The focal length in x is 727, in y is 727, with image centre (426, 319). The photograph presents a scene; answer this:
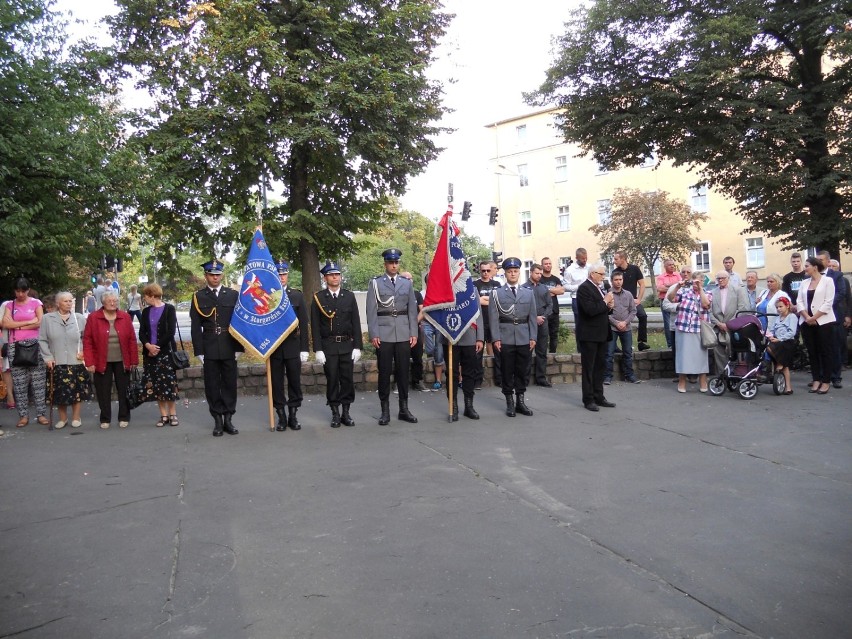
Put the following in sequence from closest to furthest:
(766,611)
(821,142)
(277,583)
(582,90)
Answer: (766,611) → (277,583) → (821,142) → (582,90)

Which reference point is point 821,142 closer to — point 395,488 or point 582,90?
point 582,90

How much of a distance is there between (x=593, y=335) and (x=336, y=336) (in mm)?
3615

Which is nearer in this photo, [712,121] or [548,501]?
[548,501]

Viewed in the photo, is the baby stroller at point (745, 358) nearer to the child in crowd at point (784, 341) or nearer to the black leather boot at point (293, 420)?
the child in crowd at point (784, 341)

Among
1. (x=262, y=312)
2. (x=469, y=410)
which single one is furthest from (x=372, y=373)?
(x=262, y=312)

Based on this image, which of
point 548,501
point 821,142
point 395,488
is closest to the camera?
point 548,501

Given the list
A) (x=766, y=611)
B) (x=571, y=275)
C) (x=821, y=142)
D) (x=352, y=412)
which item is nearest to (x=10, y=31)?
(x=352, y=412)

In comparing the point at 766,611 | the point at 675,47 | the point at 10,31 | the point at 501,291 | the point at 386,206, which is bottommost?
the point at 766,611

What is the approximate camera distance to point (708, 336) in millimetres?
11188

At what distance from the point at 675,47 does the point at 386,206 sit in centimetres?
881

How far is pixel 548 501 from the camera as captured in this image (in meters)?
5.77

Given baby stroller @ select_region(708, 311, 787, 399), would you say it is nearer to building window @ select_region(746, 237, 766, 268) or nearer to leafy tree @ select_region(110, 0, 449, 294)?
leafy tree @ select_region(110, 0, 449, 294)

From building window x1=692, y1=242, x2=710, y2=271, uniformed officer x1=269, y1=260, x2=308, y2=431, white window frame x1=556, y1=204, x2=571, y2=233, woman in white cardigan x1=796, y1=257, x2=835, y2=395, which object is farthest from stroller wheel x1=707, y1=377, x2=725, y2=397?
white window frame x1=556, y1=204, x2=571, y2=233

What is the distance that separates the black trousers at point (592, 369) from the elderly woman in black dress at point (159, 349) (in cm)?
555
